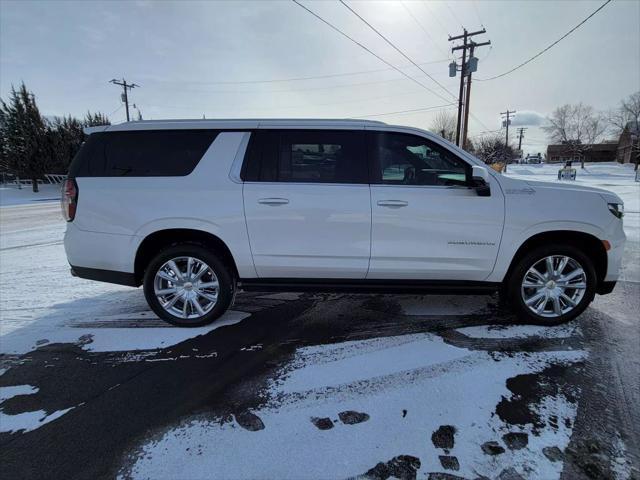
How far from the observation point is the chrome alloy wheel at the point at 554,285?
3693 millimetres

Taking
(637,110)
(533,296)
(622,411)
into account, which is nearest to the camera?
(622,411)

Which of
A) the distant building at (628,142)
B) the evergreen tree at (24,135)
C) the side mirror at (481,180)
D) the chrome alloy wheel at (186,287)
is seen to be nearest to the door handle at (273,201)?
the chrome alloy wheel at (186,287)

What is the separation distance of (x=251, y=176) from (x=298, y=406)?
214cm

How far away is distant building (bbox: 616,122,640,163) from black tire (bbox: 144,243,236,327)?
3018 inches

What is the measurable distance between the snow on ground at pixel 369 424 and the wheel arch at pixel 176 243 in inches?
51.5

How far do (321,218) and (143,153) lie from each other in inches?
75.6

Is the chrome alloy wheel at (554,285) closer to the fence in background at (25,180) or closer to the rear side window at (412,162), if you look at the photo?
the rear side window at (412,162)

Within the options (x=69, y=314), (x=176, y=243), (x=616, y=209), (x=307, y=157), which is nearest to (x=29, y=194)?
(x=69, y=314)

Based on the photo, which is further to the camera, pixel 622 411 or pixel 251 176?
pixel 251 176

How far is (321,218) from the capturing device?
354cm

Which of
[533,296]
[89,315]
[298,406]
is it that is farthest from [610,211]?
[89,315]

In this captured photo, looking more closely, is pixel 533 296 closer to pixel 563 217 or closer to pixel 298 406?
pixel 563 217

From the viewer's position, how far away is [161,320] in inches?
161

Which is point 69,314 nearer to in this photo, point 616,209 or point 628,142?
point 616,209
